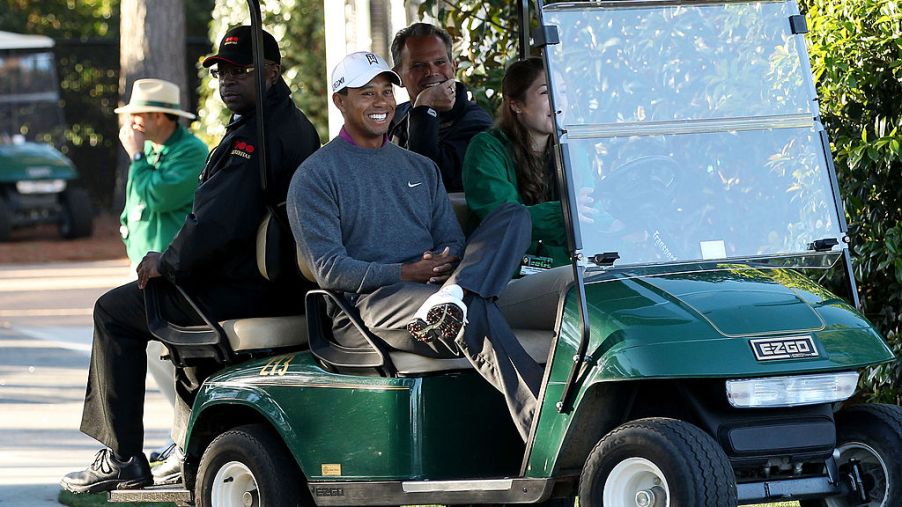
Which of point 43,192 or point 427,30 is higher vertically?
point 43,192

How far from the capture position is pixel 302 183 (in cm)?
481

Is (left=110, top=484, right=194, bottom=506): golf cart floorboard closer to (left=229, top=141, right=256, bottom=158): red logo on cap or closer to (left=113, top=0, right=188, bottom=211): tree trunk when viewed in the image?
(left=229, top=141, right=256, bottom=158): red logo on cap

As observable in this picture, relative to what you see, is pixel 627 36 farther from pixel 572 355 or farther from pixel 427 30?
pixel 427 30

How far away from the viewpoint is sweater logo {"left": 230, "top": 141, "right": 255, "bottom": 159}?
5242 mm

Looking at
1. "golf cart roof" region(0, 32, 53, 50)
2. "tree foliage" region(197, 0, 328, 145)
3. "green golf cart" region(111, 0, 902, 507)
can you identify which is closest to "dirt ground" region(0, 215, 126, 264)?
"golf cart roof" region(0, 32, 53, 50)

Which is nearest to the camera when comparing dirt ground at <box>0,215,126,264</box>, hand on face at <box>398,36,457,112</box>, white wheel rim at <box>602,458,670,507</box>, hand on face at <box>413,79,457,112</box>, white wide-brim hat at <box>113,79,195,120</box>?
white wheel rim at <box>602,458,670,507</box>

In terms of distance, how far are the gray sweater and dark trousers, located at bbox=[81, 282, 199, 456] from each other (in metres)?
0.90

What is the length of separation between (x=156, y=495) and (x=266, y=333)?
2.24ft

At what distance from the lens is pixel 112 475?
18.0 ft

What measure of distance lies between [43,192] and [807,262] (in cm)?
1639

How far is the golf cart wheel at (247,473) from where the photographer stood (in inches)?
A: 191

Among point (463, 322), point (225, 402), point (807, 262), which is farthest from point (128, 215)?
point (807, 262)

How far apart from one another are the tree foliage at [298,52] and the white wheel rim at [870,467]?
1227 cm

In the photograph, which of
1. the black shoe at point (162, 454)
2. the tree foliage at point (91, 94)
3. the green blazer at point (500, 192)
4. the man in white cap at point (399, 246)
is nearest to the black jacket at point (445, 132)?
the green blazer at point (500, 192)
